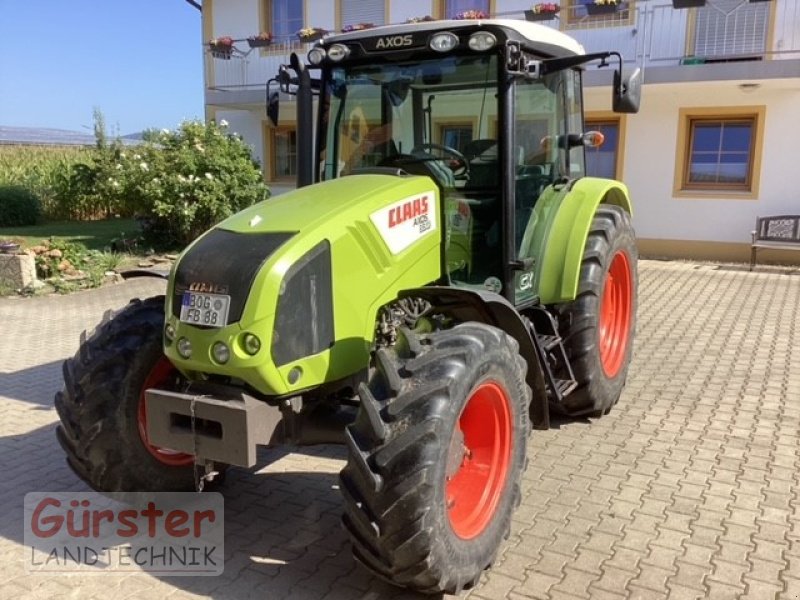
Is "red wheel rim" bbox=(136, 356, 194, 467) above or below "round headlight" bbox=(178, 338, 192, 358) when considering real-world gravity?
below

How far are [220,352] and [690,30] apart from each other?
34.8ft

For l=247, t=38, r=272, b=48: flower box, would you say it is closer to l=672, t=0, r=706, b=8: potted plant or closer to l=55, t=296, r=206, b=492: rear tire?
l=672, t=0, r=706, b=8: potted plant

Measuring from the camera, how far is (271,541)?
339 centimetres

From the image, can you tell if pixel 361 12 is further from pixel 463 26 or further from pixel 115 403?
pixel 115 403

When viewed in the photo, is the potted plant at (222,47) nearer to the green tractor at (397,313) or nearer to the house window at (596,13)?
the house window at (596,13)

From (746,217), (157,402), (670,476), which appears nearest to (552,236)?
(670,476)

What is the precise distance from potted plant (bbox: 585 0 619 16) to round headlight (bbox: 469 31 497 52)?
27.9 feet

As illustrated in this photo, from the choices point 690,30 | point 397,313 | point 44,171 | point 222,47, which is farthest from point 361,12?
point 397,313

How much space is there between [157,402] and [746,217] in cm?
1055

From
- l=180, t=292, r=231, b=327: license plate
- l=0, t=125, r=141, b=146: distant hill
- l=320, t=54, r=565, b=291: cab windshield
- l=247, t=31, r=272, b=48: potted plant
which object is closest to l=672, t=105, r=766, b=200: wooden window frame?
l=247, t=31, r=272, b=48: potted plant

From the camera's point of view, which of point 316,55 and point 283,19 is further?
point 283,19

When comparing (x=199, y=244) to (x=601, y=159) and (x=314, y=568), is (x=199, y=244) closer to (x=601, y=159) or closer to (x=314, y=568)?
(x=314, y=568)

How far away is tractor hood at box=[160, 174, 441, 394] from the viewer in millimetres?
2730

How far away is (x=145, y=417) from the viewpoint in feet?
10.7
